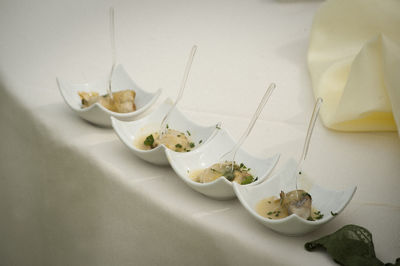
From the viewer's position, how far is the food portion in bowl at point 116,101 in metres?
1.61

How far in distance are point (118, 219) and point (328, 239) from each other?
57cm

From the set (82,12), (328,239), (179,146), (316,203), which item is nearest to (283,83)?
(179,146)

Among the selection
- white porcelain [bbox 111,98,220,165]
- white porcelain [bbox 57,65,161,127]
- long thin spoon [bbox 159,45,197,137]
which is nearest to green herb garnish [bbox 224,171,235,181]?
white porcelain [bbox 111,98,220,165]

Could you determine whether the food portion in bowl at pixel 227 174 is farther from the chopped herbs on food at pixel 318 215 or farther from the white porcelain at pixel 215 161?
the chopped herbs on food at pixel 318 215

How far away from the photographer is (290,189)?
127 cm

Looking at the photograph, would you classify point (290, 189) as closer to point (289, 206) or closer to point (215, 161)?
point (289, 206)

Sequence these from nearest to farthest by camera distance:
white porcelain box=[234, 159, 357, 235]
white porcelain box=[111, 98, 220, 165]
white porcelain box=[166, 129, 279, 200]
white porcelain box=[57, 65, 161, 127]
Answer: white porcelain box=[234, 159, 357, 235], white porcelain box=[166, 129, 279, 200], white porcelain box=[111, 98, 220, 165], white porcelain box=[57, 65, 161, 127]

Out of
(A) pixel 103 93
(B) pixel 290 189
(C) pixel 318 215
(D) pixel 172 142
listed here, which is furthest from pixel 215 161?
(A) pixel 103 93

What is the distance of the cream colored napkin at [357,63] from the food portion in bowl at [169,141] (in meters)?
0.46

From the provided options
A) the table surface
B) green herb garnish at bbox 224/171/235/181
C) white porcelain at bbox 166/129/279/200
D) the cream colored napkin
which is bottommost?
the table surface

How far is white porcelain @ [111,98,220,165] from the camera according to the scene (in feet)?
4.53

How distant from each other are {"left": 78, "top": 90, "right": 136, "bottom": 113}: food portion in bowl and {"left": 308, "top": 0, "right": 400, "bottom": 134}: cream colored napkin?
0.61 meters

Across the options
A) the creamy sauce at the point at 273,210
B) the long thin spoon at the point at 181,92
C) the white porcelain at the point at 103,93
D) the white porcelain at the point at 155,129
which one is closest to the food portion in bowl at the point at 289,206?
the creamy sauce at the point at 273,210

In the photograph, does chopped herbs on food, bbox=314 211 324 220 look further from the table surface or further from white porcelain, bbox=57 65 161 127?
white porcelain, bbox=57 65 161 127
